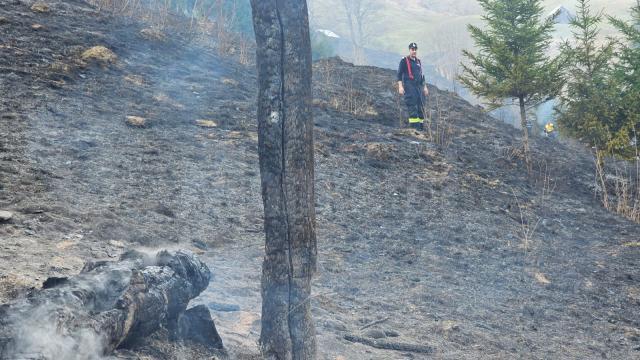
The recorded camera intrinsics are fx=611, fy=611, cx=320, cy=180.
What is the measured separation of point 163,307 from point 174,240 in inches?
104

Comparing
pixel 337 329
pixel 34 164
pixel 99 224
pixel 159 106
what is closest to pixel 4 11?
pixel 159 106

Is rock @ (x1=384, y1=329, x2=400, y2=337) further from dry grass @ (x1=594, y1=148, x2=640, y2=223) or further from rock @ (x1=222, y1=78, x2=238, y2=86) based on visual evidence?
rock @ (x1=222, y1=78, x2=238, y2=86)

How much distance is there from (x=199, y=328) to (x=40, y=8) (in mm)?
10063

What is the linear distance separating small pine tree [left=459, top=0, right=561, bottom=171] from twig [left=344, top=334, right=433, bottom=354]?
24.3 ft

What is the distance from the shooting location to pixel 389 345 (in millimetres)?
4645

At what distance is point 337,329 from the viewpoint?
4.75 m

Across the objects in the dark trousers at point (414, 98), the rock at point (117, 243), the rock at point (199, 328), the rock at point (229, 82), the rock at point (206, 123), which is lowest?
the rock at point (117, 243)

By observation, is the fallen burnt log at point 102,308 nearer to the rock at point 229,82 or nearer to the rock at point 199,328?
the rock at point 199,328

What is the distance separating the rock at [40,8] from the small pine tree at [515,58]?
7978 mm

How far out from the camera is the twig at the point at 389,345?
462cm

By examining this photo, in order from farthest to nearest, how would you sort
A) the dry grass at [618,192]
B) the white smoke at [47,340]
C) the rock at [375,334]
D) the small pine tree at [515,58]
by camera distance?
1. the small pine tree at [515,58]
2. the dry grass at [618,192]
3. the rock at [375,334]
4. the white smoke at [47,340]

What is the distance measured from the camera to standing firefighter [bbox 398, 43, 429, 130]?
11.5 meters

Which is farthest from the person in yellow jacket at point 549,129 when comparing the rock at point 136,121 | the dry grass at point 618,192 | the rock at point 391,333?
the rock at point 391,333

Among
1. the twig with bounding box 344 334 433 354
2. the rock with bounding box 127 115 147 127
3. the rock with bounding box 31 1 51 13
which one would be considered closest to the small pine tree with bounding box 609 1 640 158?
the twig with bounding box 344 334 433 354
